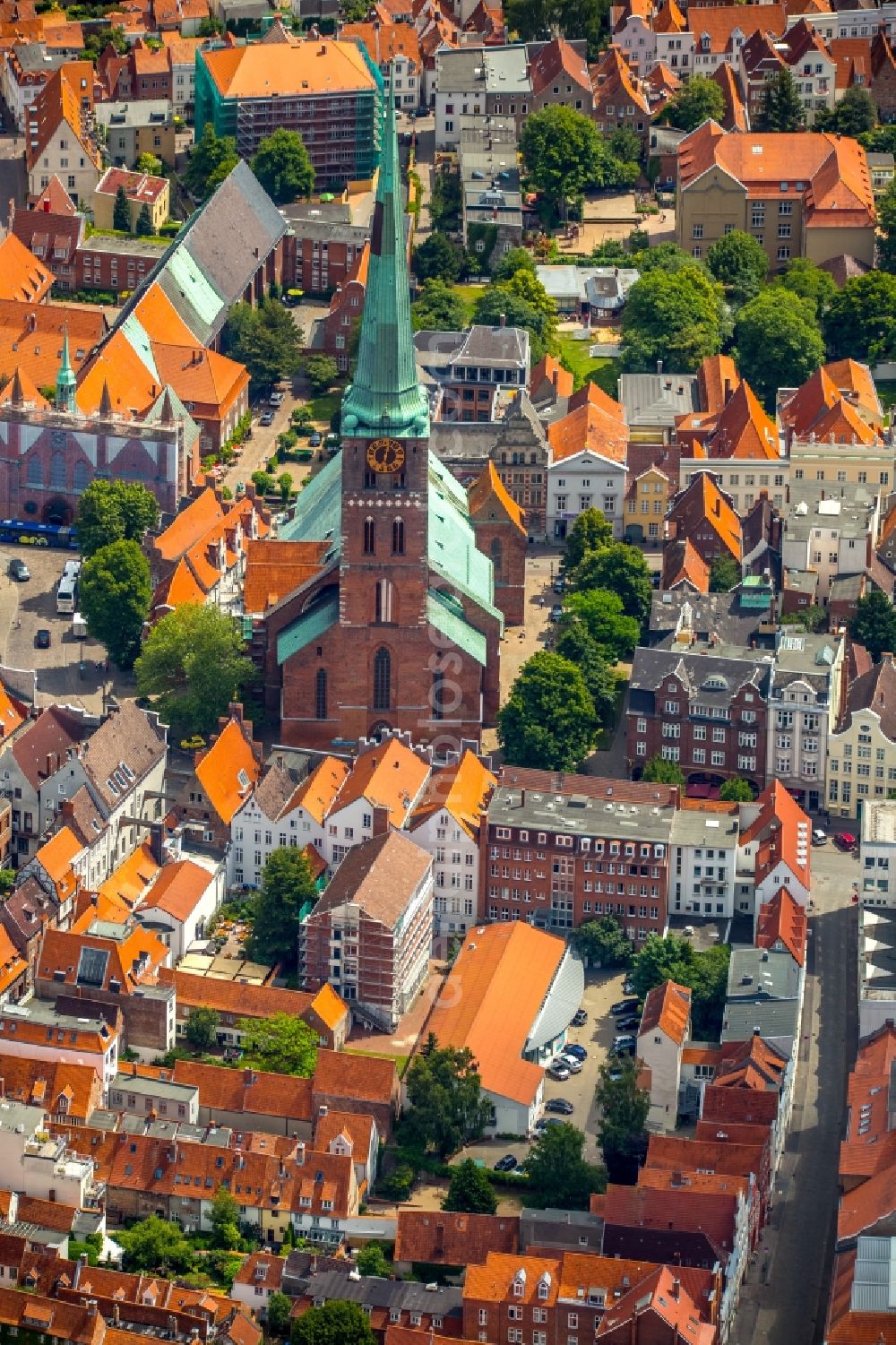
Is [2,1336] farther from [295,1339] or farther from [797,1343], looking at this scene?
[797,1343]

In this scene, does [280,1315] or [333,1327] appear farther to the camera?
[280,1315]

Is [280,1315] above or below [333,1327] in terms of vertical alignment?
above

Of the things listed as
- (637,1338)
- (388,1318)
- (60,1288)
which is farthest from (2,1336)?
(637,1338)

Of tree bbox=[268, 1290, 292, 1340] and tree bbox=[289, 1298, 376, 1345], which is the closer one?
tree bbox=[289, 1298, 376, 1345]

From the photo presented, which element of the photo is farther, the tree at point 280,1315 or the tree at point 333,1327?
the tree at point 280,1315
